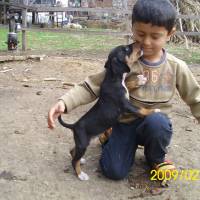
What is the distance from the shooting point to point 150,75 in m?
2.94

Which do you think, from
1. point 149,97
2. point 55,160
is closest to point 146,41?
point 149,97

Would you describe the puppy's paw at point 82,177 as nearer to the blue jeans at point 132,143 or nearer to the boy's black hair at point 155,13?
the blue jeans at point 132,143

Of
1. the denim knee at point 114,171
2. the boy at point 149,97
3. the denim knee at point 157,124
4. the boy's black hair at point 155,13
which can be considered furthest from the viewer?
the denim knee at point 114,171

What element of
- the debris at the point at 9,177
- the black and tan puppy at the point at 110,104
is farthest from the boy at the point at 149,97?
the debris at the point at 9,177

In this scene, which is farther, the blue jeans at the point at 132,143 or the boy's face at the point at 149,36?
the blue jeans at the point at 132,143

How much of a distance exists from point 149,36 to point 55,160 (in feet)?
4.25

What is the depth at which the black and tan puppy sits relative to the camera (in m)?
2.83

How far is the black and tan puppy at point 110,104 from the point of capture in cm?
283

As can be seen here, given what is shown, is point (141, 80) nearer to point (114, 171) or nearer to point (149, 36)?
point (149, 36)

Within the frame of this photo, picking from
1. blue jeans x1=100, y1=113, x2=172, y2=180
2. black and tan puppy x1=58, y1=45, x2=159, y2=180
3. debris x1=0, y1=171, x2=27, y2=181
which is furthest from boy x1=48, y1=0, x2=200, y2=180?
debris x1=0, y1=171, x2=27, y2=181

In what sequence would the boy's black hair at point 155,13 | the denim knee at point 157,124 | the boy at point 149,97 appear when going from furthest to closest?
the denim knee at point 157,124 → the boy at point 149,97 → the boy's black hair at point 155,13

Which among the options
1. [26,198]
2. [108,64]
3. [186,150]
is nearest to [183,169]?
[186,150]
